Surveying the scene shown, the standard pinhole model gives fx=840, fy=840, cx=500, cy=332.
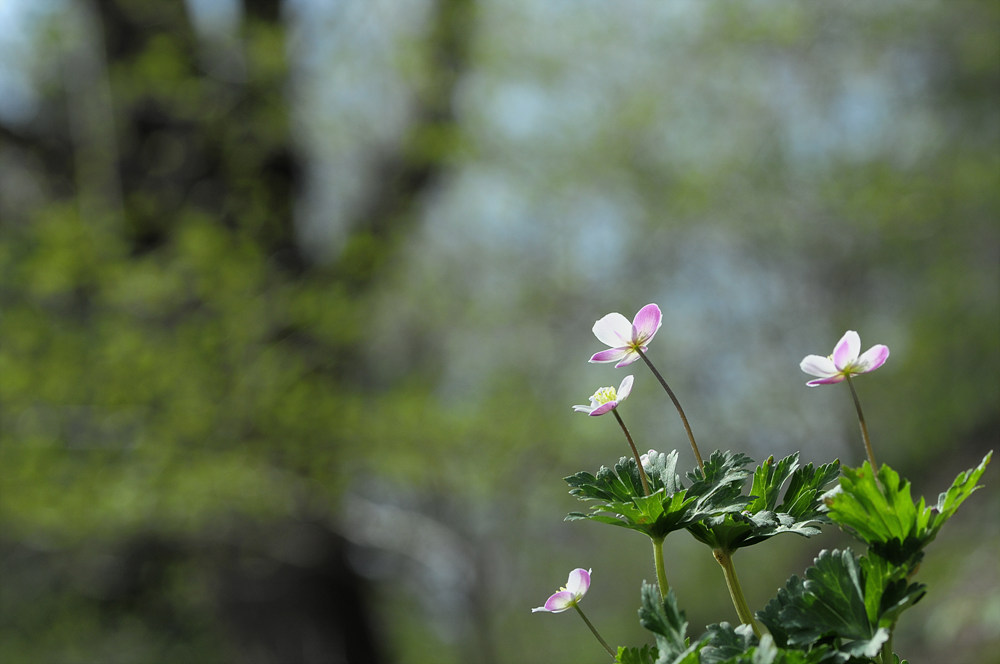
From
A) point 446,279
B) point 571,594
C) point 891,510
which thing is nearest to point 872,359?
point 891,510

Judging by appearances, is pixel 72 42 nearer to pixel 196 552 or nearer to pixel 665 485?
pixel 196 552

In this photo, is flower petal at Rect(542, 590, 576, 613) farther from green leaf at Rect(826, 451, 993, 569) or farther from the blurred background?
the blurred background

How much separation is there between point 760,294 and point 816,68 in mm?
1730

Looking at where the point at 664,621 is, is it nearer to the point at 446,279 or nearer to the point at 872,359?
the point at 872,359

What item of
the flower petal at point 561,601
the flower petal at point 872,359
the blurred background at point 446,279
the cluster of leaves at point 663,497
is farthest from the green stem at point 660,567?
the blurred background at point 446,279

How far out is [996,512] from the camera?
4.81 meters

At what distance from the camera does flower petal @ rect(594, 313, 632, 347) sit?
29.5 inches

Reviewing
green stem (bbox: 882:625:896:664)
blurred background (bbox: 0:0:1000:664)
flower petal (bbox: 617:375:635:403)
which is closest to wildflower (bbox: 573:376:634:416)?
flower petal (bbox: 617:375:635:403)

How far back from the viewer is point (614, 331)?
0.76 meters

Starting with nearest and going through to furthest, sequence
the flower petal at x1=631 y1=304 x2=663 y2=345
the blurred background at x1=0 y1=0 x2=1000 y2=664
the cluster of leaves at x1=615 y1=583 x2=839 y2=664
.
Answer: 1. the cluster of leaves at x1=615 y1=583 x2=839 y2=664
2. the flower petal at x1=631 y1=304 x2=663 y2=345
3. the blurred background at x1=0 y1=0 x2=1000 y2=664

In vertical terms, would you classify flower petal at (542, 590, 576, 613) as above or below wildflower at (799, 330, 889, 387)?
below

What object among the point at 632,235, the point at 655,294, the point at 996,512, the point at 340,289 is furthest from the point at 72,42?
the point at 996,512

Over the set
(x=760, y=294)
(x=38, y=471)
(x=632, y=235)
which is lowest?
(x=38, y=471)

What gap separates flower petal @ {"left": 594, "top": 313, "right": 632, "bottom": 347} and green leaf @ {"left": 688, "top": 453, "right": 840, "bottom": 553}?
0.53 ft
